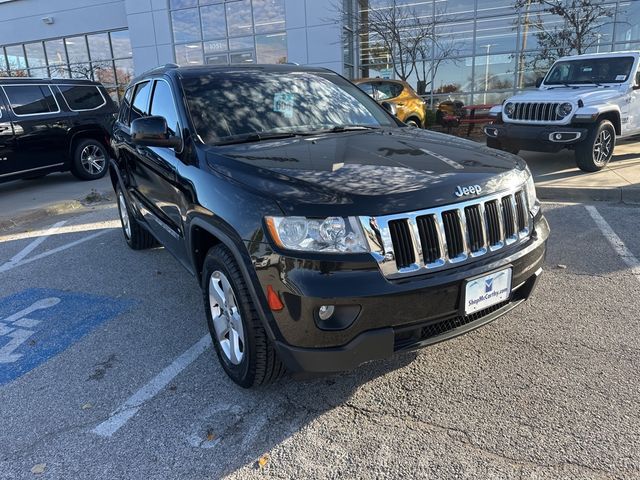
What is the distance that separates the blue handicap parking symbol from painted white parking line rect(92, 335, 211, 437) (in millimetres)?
914

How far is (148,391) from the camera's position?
298 centimetres

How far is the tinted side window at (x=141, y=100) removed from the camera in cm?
442

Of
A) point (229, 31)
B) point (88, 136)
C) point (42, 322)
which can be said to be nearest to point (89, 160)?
point (88, 136)

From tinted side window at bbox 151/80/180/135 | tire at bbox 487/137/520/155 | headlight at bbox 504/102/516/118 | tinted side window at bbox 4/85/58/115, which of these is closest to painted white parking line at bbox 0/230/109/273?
tinted side window at bbox 151/80/180/135

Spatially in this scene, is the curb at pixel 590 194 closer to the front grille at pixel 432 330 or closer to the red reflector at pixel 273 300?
the front grille at pixel 432 330

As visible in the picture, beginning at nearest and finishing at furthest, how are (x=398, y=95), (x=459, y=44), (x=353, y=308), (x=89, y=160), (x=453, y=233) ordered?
(x=353, y=308) → (x=453, y=233) → (x=89, y=160) → (x=398, y=95) → (x=459, y=44)

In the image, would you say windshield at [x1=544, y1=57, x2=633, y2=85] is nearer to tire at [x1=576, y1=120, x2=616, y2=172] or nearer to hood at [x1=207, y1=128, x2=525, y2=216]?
tire at [x1=576, y1=120, x2=616, y2=172]

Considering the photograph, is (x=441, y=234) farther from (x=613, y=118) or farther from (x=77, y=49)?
(x=77, y=49)

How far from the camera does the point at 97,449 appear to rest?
2520 mm

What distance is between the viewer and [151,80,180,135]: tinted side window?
3556mm

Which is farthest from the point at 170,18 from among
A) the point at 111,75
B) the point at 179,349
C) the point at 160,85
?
the point at 179,349

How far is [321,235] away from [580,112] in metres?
7.18

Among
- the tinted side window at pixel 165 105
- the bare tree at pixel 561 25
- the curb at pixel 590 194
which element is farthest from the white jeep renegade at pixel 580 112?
the tinted side window at pixel 165 105

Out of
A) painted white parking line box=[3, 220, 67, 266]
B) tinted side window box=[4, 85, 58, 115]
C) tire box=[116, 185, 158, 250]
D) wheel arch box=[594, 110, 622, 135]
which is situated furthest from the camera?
tinted side window box=[4, 85, 58, 115]
